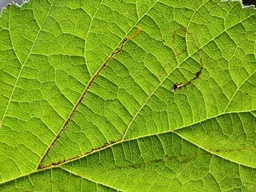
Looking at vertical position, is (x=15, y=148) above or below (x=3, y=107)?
below

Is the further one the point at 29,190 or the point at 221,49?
the point at 29,190

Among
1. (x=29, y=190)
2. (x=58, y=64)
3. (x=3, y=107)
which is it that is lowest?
(x=29, y=190)

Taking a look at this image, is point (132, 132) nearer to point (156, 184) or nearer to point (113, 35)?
point (156, 184)

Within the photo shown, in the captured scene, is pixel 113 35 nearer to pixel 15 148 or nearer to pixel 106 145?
pixel 106 145

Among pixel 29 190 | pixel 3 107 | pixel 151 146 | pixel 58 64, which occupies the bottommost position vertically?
pixel 29 190

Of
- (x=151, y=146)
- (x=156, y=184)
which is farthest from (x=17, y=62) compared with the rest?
(x=156, y=184)

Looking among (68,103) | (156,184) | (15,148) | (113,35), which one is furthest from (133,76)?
(15,148)
